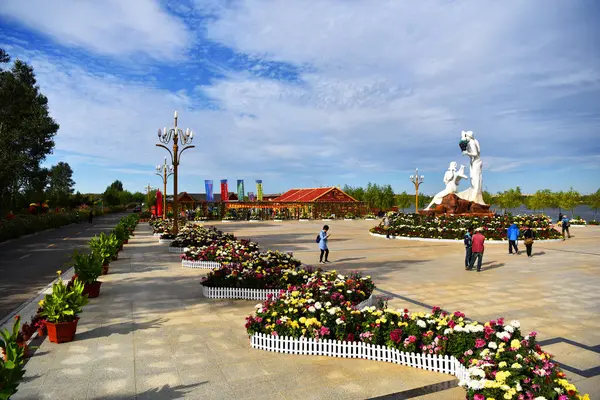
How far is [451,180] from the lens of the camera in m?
33.2

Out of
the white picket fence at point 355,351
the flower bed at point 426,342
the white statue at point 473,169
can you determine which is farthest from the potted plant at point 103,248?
the white statue at point 473,169

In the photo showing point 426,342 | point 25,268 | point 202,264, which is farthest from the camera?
point 25,268

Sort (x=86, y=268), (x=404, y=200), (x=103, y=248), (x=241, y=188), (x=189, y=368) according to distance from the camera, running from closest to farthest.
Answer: (x=189, y=368)
(x=86, y=268)
(x=103, y=248)
(x=241, y=188)
(x=404, y=200)

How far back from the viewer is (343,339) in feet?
20.3

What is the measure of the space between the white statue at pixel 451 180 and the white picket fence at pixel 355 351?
1111 inches

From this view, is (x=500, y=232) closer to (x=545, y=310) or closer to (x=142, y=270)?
(x=545, y=310)

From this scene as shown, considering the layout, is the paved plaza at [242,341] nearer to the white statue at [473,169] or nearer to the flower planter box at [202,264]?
the flower planter box at [202,264]

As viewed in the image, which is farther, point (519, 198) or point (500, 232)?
point (519, 198)

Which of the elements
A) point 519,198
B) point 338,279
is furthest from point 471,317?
point 519,198

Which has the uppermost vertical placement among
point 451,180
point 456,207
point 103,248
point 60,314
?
point 451,180

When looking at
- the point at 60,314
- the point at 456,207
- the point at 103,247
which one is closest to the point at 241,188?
the point at 456,207

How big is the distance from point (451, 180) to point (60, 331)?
3160 cm

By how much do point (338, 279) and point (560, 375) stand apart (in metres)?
5.20

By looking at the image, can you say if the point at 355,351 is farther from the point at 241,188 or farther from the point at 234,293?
the point at 241,188
